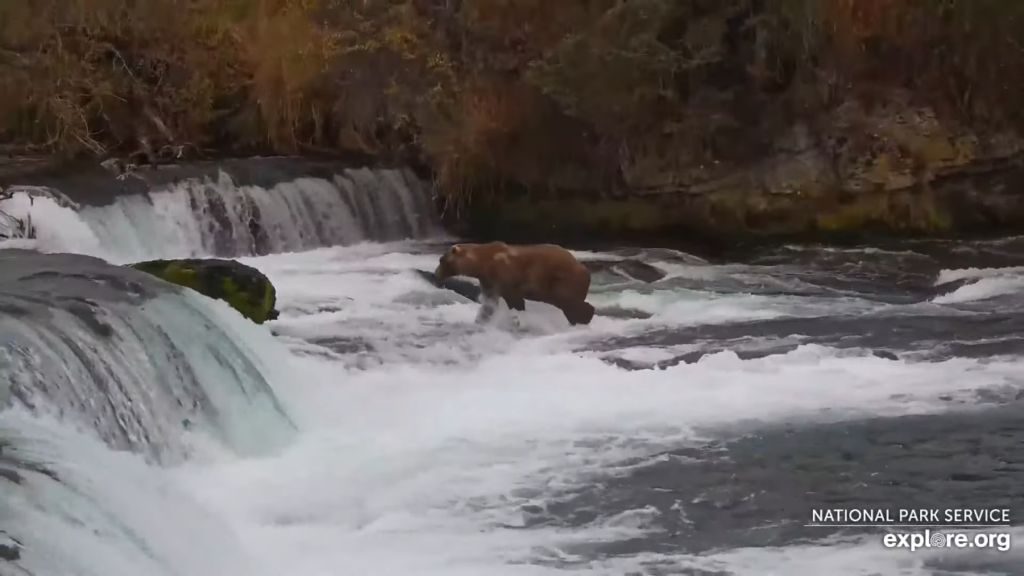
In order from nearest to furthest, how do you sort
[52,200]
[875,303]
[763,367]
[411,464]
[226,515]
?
[226,515] → [411,464] → [763,367] → [875,303] → [52,200]

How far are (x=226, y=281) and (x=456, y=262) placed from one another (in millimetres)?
1608

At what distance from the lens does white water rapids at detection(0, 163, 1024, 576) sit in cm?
425

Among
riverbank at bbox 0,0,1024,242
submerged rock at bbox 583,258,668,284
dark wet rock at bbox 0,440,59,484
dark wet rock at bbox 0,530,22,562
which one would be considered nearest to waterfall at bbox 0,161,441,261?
riverbank at bbox 0,0,1024,242

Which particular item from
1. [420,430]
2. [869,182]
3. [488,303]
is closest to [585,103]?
[869,182]

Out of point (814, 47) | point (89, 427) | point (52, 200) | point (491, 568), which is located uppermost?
point (814, 47)

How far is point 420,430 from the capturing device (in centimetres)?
607

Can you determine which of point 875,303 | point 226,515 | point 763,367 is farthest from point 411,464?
point 875,303

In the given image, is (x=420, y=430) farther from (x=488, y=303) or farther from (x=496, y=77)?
(x=496, y=77)

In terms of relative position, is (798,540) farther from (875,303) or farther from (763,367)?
(875,303)

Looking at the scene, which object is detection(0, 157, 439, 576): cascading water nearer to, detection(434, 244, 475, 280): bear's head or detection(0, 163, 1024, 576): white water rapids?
detection(0, 163, 1024, 576): white water rapids

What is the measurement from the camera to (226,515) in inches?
191

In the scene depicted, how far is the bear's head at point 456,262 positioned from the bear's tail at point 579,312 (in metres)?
0.78

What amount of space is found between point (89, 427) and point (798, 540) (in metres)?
3.07

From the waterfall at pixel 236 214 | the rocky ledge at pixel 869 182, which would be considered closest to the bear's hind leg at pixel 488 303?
the waterfall at pixel 236 214
